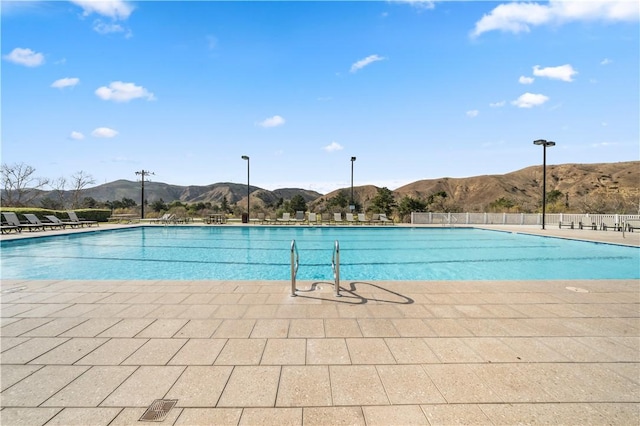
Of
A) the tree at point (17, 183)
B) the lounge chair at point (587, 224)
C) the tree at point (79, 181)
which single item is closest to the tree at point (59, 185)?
the tree at point (79, 181)

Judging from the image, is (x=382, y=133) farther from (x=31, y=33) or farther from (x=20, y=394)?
(x=20, y=394)

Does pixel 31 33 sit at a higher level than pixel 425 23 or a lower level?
lower

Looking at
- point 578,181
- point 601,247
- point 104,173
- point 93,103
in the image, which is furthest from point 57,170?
point 578,181

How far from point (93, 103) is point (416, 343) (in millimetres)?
17853

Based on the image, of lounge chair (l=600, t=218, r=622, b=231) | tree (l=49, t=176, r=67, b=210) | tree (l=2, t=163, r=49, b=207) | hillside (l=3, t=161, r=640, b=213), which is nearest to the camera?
lounge chair (l=600, t=218, r=622, b=231)

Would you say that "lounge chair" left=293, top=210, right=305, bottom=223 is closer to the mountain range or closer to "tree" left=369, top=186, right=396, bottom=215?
"tree" left=369, top=186, right=396, bottom=215

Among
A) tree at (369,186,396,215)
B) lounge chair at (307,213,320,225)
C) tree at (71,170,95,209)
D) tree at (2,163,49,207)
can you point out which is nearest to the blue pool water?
lounge chair at (307,213,320,225)

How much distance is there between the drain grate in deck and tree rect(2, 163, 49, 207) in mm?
36924

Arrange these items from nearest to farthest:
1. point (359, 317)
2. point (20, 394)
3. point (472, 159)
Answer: point (20, 394) → point (359, 317) → point (472, 159)

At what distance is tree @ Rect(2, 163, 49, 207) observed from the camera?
1101 inches

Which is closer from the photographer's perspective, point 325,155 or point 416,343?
point 416,343

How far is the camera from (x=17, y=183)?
28.6 meters

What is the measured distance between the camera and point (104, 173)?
31.7 m

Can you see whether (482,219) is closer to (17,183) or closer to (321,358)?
(321,358)
